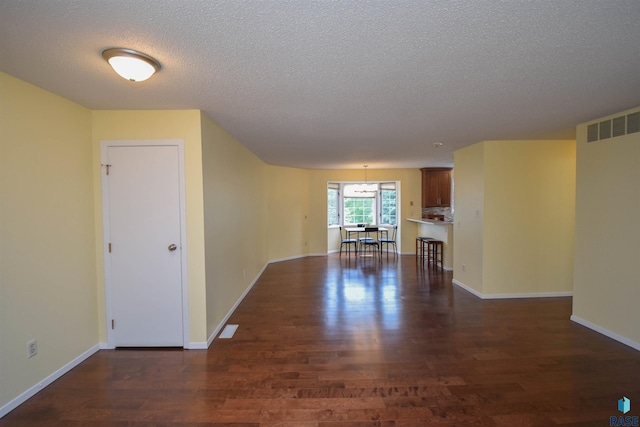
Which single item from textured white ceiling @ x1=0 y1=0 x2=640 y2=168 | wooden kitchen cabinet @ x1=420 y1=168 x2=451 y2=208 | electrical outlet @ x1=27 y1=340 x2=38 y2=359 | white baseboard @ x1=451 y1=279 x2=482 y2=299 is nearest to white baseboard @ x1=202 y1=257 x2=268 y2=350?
electrical outlet @ x1=27 y1=340 x2=38 y2=359

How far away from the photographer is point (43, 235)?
2.20 meters

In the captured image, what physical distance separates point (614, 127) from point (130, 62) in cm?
433

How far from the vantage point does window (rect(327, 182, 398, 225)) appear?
8.27 meters

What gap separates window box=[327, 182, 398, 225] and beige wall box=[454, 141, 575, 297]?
411 cm

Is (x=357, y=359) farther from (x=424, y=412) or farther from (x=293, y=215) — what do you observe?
(x=293, y=215)

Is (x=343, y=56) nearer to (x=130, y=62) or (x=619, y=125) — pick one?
(x=130, y=62)

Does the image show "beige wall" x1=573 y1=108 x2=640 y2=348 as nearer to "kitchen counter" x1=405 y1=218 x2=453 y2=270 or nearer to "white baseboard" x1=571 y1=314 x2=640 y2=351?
"white baseboard" x1=571 y1=314 x2=640 y2=351

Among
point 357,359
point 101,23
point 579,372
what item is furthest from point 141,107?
point 579,372

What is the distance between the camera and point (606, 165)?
118 inches

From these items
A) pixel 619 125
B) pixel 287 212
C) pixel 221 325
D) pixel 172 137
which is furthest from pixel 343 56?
pixel 287 212

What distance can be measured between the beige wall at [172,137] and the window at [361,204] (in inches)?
224

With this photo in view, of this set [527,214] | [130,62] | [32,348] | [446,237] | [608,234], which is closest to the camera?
[130,62]

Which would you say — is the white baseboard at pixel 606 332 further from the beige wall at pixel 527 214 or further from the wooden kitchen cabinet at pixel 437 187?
the wooden kitchen cabinet at pixel 437 187

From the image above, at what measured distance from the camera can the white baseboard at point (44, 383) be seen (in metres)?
1.93
